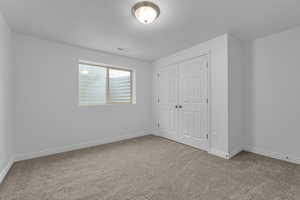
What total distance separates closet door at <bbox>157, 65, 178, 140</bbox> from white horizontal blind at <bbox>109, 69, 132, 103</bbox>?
99cm

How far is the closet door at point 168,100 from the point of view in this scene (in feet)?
12.6

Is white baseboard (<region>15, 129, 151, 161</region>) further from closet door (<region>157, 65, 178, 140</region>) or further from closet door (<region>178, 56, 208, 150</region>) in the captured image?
closet door (<region>178, 56, 208, 150</region>)

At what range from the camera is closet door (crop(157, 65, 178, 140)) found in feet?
12.6

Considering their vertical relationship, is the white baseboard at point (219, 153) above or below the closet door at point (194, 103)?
below

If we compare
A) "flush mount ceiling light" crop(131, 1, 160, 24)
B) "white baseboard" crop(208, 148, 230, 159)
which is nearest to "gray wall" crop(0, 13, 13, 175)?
"flush mount ceiling light" crop(131, 1, 160, 24)

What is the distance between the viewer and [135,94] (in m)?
4.27

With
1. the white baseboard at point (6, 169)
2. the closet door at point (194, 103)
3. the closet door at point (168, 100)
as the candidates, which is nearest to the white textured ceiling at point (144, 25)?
the closet door at point (194, 103)

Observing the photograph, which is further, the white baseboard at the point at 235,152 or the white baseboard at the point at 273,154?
the white baseboard at the point at 235,152

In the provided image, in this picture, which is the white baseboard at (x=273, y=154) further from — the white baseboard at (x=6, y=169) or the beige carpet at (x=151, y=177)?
the white baseboard at (x=6, y=169)

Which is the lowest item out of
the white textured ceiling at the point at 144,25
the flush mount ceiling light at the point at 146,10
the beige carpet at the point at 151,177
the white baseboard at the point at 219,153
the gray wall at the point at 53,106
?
the beige carpet at the point at 151,177

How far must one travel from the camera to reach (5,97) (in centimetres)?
217


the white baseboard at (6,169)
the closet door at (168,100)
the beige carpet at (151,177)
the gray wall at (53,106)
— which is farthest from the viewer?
the closet door at (168,100)

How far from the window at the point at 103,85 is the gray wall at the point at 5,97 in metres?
1.28

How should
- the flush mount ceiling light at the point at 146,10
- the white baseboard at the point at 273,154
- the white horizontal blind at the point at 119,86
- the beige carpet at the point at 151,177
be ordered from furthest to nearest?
the white horizontal blind at the point at 119,86 → the white baseboard at the point at 273,154 → the flush mount ceiling light at the point at 146,10 → the beige carpet at the point at 151,177
